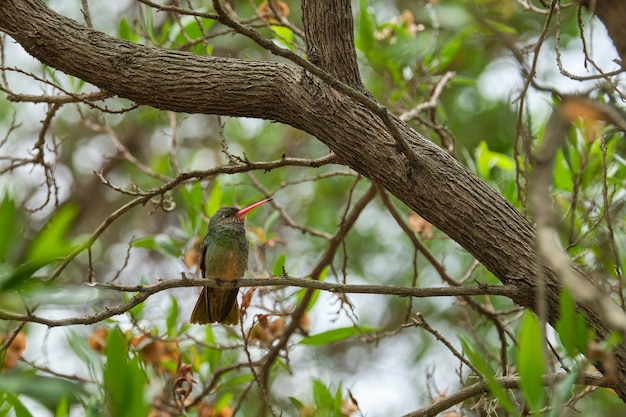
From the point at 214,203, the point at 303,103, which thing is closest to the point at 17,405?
the point at 303,103

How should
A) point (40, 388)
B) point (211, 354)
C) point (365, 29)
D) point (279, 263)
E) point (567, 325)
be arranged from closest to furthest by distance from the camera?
point (40, 388) < point (567, 325) < point (279, 263) < point (211, 354) < point (365, 29)

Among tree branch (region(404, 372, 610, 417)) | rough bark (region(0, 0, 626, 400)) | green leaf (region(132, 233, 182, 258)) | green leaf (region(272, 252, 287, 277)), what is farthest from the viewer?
green leaf (region(132, 233, 182, 258))

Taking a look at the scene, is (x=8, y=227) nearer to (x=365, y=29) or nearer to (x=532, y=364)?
(x=532, y=364)

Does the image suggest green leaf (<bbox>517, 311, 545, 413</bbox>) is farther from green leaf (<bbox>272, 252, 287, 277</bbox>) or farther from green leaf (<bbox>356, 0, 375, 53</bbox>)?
green leaf (<bbox>356, 0, 375, 53</bbox>)

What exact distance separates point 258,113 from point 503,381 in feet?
4.10

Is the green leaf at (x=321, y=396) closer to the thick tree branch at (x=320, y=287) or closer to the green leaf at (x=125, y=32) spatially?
the thick tree branch at (x=320, y=287)

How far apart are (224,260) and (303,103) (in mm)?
1734

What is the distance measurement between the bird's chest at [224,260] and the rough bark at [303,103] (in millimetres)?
1598

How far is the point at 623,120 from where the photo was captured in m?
1.51

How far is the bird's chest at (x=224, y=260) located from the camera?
4.25 meters

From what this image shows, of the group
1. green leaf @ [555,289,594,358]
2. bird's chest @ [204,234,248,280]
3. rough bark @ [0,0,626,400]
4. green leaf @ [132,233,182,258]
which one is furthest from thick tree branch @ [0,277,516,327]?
green leaf @ [132,233,182,258]

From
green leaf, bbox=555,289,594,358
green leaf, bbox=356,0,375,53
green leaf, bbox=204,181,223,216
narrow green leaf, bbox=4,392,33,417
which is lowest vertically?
green leaf, bbox=555,289,594,358

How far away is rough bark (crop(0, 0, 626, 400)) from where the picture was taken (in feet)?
8.64

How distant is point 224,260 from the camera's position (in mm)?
4254
